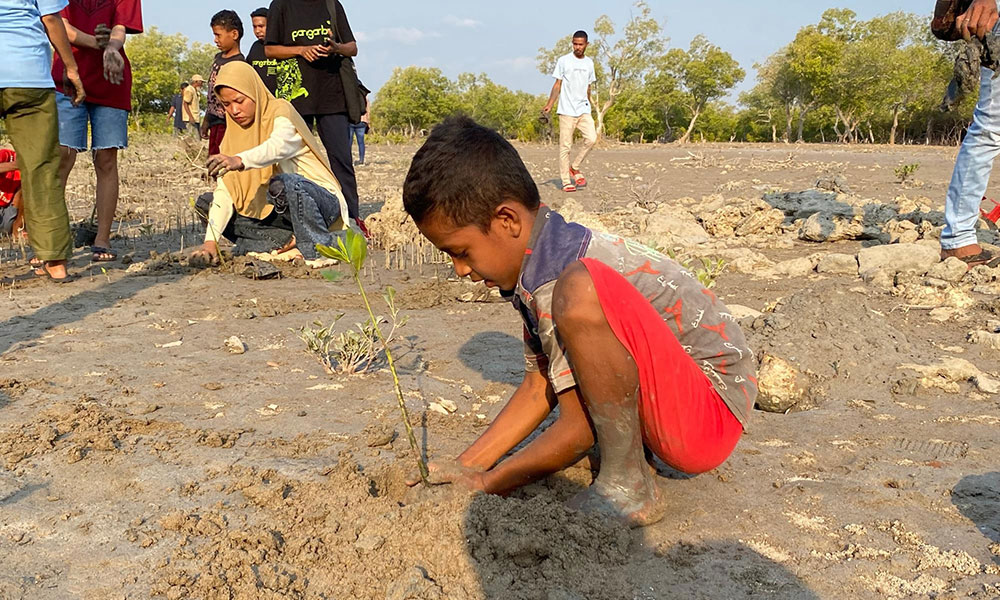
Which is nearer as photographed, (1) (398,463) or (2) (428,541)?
(2) (428,541)

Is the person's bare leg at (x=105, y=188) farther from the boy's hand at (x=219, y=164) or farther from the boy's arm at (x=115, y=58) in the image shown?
the boy's hand at (x=219, y=164)

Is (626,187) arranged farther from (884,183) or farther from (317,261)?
(317,261)

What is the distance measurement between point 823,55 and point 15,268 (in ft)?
153

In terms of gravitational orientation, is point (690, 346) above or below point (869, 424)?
above

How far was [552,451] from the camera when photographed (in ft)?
6.88

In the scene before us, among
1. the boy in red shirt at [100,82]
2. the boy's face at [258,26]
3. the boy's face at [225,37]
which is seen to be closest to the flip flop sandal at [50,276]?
the boy in red shirt at [100,82]

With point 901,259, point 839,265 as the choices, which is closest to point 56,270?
point 839,265

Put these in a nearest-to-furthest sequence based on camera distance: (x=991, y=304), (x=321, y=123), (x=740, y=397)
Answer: (x=740, y=397)
(x=991, y=304)
(x=321, y=123)

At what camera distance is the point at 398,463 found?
2.38m

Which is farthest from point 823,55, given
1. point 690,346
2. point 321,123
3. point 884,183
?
point 690,346

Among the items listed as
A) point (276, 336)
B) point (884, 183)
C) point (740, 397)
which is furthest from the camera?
point (884, 183)

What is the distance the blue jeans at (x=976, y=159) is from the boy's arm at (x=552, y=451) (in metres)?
3.50

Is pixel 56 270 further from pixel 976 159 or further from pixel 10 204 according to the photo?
pixel 976 159

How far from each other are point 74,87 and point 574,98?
6482mm
